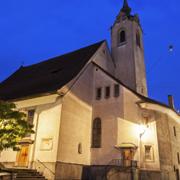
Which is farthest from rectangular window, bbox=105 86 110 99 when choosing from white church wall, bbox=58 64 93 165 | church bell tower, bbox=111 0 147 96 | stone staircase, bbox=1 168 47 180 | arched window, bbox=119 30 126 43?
arched window, bbox=119 30 126 43

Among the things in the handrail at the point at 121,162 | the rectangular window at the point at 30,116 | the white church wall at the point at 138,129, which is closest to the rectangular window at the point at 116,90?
the white church wall at the point at 138,129

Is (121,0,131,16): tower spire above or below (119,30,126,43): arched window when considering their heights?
above

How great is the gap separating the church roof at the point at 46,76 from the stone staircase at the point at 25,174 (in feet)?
19.9

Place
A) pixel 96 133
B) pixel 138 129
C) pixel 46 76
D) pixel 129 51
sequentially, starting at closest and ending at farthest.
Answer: pixel 138 129 → pixel 96 133 → pixel 46 76 → pixel 129 51

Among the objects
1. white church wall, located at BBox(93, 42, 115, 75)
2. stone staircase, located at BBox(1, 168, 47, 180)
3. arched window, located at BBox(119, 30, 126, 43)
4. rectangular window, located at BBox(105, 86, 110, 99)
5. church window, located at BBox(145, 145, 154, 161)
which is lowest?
stone staircase, located at BBox(1, 168, 47, 180)

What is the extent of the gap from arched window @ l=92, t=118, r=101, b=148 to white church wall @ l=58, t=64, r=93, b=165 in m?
0.45

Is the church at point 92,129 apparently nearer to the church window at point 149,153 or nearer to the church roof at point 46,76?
the church window at point 149,153

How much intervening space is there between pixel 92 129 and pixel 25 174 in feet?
24.8

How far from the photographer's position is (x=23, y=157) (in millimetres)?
17203

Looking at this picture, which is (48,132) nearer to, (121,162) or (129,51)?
(121,162)

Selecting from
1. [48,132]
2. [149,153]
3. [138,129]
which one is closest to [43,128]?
[48,132]

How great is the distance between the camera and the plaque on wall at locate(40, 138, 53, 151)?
16156 millimetres

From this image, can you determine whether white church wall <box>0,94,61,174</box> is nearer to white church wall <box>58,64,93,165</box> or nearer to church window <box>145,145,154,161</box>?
white church wall <box>58,64,93,165</box>

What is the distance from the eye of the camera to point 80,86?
64.9 ft
